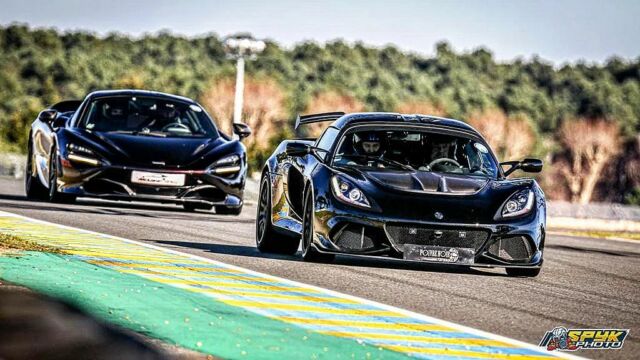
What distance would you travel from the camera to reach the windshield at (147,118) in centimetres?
1777

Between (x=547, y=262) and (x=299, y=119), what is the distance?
2824 mm

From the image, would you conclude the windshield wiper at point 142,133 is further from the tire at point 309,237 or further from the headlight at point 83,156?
the tire at point 309,237

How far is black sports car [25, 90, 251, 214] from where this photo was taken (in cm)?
1673

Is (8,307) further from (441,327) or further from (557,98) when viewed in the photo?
(557,98)

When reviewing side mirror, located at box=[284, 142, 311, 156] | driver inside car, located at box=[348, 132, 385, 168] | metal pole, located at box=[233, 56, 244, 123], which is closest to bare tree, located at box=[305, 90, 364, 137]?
metal pole, located at box=[233, 56, 244, 123]

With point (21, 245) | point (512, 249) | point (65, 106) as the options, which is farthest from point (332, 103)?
point (21, 245)

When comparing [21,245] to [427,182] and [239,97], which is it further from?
[239,97]

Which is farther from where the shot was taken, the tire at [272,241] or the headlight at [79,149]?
the headlight at [79,149]

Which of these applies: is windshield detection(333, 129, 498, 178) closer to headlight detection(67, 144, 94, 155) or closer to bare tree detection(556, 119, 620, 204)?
headlight detection(67, 144, 94, 155)

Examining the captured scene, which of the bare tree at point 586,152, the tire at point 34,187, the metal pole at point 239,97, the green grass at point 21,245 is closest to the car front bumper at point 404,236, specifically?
the green grass at point 21,245

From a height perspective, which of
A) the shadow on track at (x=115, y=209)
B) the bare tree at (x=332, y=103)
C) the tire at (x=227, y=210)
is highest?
the bare tree at (x=332, y=103)

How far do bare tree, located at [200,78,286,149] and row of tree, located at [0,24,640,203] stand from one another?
7 centimetres

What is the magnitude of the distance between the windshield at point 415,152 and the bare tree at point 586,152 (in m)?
90.5

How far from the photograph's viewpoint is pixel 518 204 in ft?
36.3
